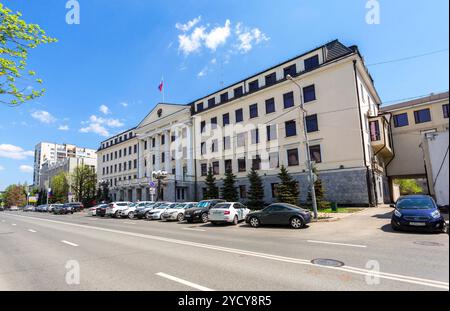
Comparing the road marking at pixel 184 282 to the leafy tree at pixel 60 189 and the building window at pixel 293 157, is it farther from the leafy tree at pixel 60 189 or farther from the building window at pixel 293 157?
the leafy tree at pixel 60 189

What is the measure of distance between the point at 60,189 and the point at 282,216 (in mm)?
78087

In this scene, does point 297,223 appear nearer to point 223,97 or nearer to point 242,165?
point 242,165

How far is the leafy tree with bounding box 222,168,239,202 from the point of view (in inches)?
1329

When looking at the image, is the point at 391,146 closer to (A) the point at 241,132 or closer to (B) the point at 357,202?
(B) the point at 357,202

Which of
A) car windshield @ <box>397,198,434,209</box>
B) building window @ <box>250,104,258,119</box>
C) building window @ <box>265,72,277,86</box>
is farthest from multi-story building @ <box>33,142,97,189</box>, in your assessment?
car windshield @ <box>397,198,434,209</box>

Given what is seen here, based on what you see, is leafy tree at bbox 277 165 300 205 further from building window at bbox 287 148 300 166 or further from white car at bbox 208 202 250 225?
white car at bbox 208 202 250 225

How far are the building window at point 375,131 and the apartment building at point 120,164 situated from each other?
38.7 metres

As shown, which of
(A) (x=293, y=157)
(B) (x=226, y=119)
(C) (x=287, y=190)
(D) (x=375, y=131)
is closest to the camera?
(C) (x=287, y=190)

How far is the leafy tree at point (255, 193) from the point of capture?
3139 centimetres

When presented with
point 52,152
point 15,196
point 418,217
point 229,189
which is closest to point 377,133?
point 229,189

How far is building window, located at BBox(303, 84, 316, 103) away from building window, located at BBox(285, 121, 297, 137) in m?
2.99

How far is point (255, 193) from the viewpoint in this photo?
31.5 metres

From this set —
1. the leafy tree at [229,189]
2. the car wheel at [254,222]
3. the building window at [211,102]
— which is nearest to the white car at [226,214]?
the car wheel at [254,222]
